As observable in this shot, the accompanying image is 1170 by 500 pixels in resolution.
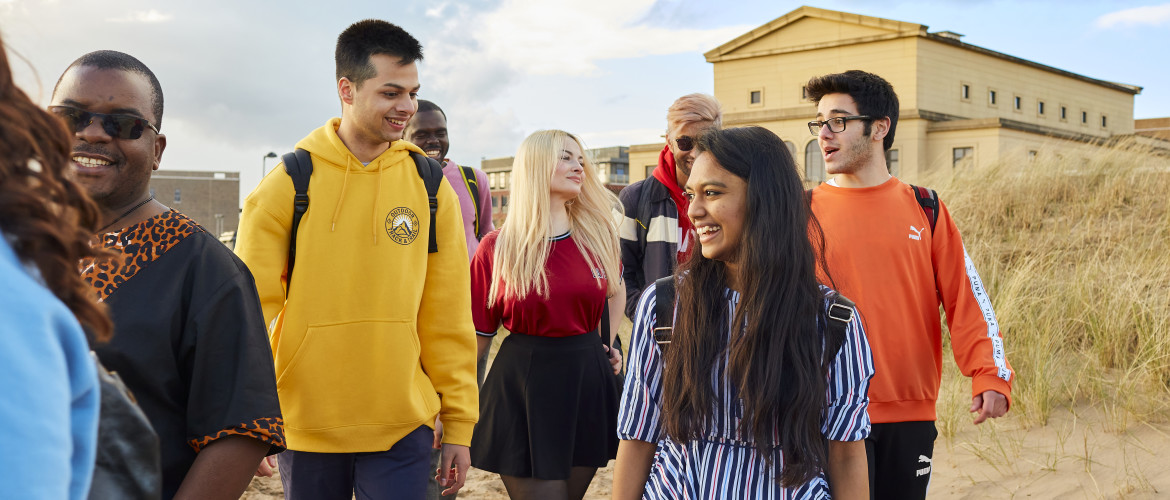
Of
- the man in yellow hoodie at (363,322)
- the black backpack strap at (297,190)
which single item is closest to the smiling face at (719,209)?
the man in yellow hoodie at (363,322)

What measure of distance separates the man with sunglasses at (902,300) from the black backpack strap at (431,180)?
1.71 metres

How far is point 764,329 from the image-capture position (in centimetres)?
245

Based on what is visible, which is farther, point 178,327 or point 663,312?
point 663,312

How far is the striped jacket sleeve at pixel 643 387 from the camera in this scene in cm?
260

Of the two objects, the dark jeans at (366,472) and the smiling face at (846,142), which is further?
the smiling face at (846,142)

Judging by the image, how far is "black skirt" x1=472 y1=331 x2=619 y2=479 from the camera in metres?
4.06

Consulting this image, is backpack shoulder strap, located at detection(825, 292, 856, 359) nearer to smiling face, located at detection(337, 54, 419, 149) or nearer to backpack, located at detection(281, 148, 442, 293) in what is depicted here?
backpack, located at detection(281, 148, 442, 293)

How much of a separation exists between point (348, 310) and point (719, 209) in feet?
4.49

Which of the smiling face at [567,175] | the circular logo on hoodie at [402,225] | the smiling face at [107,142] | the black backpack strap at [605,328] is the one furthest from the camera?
the black backpack strap at [605,328]

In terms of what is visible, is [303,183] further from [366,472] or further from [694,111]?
[694,111]

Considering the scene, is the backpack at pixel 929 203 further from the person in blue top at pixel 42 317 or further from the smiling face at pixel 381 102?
the person in blue top at pixel 42 317

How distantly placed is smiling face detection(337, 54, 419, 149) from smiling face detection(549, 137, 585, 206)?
48.5 inches

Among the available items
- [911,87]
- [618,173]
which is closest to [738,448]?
[911,87]

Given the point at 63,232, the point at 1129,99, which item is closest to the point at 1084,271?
the point at 63,232
